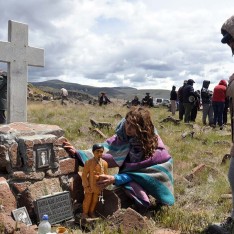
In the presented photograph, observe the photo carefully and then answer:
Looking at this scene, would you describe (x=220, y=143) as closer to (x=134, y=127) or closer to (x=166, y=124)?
(x=166, y=124)

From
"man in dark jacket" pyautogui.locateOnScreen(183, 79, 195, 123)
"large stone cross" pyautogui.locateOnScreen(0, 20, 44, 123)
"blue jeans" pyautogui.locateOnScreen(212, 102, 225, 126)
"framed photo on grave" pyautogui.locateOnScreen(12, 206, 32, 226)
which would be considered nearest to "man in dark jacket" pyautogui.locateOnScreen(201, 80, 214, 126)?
"man in dark jacket" pyautogui.locateOnScreen(183, 79, 195, 123)

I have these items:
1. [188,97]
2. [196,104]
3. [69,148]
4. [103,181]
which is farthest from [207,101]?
[103,181]

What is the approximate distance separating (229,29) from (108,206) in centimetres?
221

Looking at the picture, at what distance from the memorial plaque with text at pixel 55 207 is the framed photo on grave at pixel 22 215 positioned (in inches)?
4.0

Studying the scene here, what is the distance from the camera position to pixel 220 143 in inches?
365

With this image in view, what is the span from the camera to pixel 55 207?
13.6 feet

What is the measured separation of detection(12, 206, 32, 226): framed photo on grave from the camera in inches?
154

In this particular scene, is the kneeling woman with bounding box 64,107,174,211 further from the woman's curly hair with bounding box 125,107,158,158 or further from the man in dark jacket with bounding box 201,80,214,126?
the man in dark jacket with bounding box 201,80,214,126

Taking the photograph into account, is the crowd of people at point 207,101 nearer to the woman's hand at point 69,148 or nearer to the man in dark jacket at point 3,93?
the man in dark jacket at point 3,93

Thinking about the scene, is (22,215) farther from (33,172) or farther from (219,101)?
(219,101)

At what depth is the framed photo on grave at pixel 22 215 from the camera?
12.8ft

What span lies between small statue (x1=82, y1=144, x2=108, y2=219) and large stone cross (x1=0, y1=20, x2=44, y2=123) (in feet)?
6.18

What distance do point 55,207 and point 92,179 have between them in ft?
1.53

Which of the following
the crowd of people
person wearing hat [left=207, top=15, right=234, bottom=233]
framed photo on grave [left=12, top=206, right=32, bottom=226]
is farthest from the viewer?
the crowd of people
